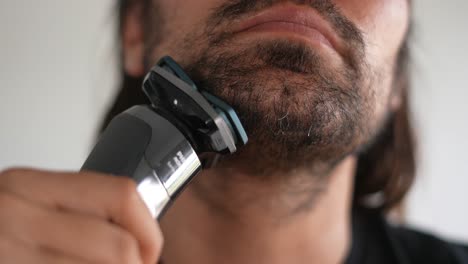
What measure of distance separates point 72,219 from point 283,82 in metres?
0.31

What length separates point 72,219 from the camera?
41 centimetres

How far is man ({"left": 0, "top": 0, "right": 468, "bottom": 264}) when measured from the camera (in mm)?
412

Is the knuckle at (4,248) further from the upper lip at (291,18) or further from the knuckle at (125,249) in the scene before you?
the upper lip at (291,18)

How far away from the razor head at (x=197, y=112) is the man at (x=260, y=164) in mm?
84

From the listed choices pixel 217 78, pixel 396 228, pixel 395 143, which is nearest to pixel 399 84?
pixel 395 143

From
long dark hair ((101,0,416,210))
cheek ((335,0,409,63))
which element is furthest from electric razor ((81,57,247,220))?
long dark hair ((101,0,416,210))

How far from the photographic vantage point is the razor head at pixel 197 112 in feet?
1.73

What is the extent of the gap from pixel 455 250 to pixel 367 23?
1.86 feet

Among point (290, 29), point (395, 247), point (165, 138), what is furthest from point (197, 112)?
point (395, 247)

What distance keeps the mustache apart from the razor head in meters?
0.14

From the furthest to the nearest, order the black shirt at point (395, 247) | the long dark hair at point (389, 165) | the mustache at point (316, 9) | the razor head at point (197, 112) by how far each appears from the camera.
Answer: the long dark hair at point (389, 165), the black shirt at point (395, 247), the mustache at point (316, 9), the razor head at point (197, 112)

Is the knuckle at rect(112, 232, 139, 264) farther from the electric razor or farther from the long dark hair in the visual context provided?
the long dark hair

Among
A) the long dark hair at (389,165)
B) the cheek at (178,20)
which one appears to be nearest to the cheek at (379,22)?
the cheek at (178,20)

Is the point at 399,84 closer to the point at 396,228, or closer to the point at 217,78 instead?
the point at 396,228
